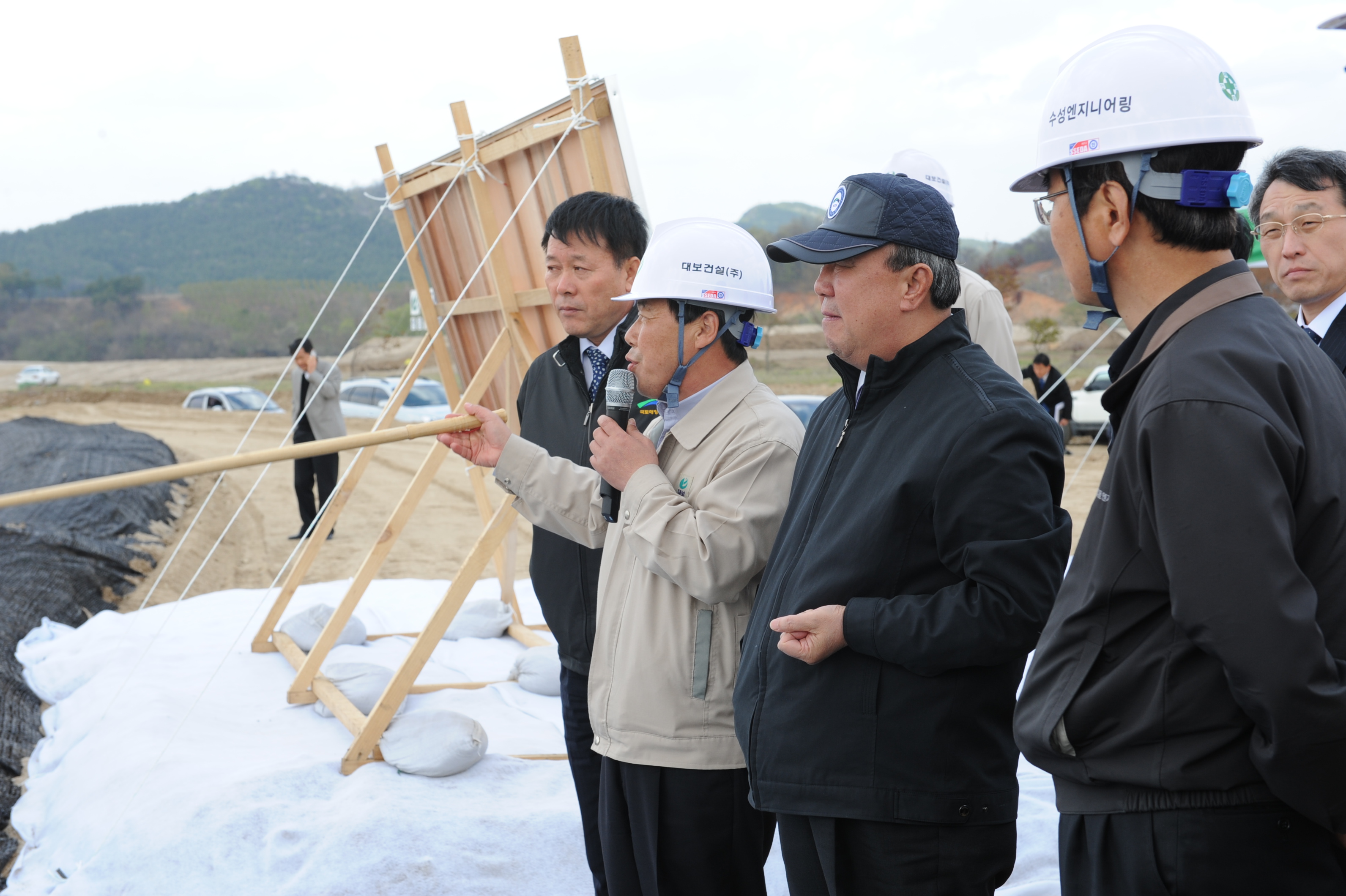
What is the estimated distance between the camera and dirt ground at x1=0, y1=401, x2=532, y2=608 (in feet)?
27.1

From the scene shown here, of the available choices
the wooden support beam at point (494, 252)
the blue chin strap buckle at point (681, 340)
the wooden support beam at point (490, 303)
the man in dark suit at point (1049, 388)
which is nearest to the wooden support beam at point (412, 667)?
the wooden support beam at point (494, 252)

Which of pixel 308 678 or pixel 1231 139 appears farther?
pixel 308 678

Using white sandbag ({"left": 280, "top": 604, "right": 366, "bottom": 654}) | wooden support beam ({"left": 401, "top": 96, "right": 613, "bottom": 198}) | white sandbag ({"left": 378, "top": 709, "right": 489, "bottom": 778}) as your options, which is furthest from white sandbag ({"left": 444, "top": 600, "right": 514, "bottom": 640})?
wooden support beam ({"left": 401, "top": 96, "right": 613, "bottom": 198})

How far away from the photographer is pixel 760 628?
1.83m

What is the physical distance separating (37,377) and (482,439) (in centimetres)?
4121

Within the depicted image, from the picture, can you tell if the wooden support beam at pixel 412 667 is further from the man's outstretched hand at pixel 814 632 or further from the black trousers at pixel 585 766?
the man's outstretched hand at pixel 814 632

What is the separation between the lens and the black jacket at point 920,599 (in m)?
1.60

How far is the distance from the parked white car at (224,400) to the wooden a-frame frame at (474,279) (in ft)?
58.9

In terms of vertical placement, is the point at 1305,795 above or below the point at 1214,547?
below

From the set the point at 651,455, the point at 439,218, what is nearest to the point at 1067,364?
the point at 439,218

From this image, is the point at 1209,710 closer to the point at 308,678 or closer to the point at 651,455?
the point at 651,455

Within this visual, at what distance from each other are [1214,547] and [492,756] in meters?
3.27

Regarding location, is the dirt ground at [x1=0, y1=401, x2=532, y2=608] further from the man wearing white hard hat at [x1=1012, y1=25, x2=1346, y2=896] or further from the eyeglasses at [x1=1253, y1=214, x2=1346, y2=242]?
the man wearing white hard hat at [x1=1012, y1=25, x2=1346, y2=896]

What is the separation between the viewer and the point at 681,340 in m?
2.18
